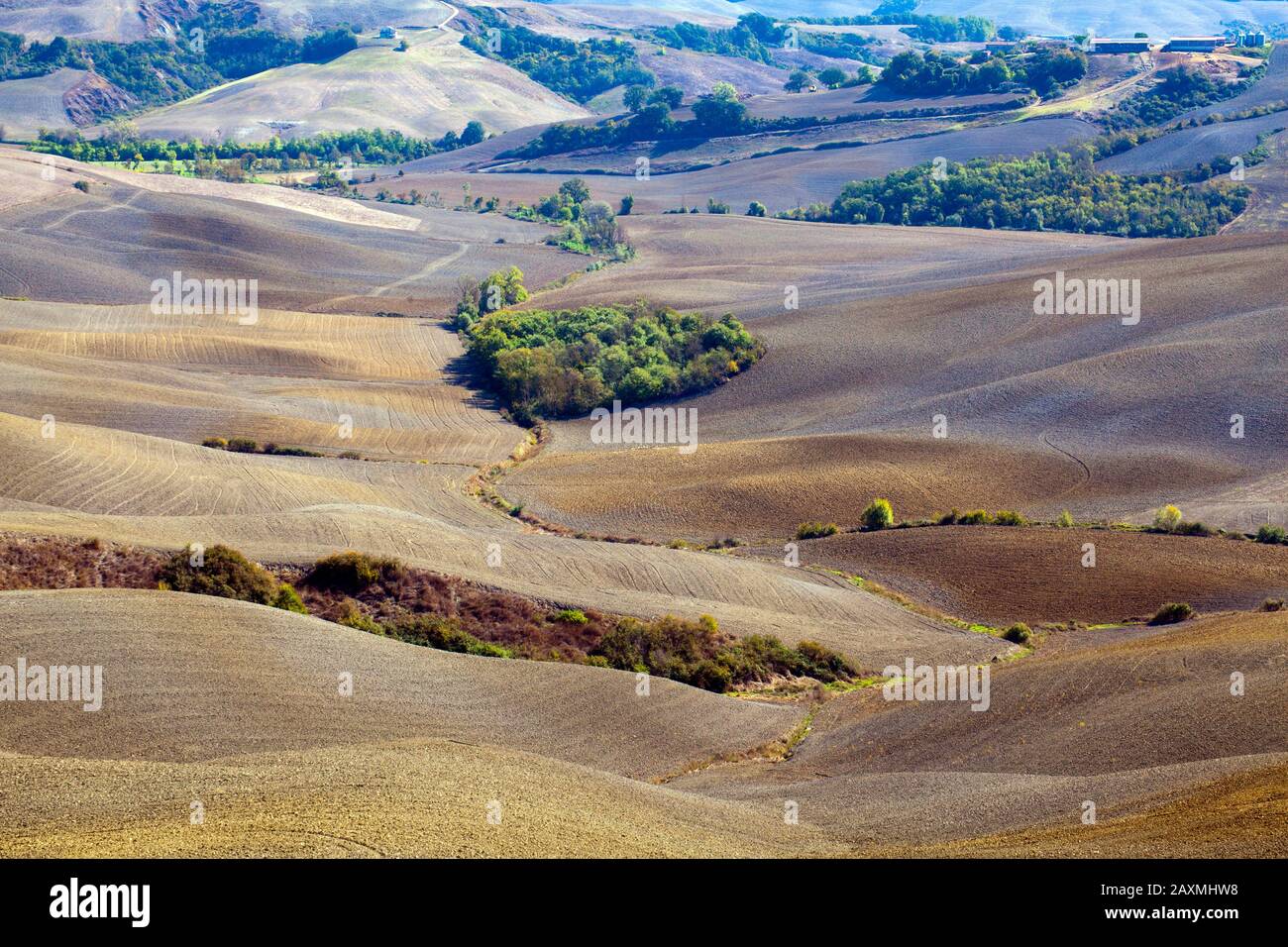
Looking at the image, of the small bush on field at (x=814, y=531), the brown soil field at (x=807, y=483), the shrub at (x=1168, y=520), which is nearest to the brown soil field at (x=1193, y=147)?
the brown soil field at (x=807, y=483)

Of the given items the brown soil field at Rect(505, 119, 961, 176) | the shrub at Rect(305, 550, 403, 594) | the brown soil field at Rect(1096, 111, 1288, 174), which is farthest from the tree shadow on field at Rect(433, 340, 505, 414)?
the brown soil field at Rect(505, 119, 961, 176)

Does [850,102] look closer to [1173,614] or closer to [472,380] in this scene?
[472,380]

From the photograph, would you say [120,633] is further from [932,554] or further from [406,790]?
[932,554]

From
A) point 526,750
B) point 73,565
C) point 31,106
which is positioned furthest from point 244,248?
point 31,106

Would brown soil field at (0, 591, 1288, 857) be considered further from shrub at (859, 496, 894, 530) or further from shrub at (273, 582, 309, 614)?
shrub at (859, 496, 894, 530)

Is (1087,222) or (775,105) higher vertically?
(775,105)
